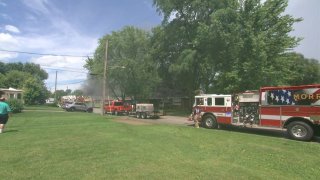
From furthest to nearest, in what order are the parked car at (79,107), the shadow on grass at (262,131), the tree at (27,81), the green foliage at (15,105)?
the tree at (27,81) < the parked car at (79,107) < the green foliage at (15,105) < the shadow on grass at (262,131)

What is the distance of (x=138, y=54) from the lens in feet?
199

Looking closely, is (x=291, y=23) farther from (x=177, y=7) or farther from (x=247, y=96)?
(x=247, y=96)

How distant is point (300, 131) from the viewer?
1906cm

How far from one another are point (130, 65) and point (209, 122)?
113 feet

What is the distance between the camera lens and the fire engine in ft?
61.7

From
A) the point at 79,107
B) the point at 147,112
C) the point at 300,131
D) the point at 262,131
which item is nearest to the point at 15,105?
the point at 147,112

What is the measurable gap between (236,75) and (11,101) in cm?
2863

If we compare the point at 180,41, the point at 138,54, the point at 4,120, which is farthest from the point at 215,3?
the point at 4,120

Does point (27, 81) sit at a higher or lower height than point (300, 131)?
higher

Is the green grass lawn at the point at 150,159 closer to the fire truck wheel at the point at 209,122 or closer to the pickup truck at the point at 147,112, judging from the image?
the fire truck wheel at the point at 209,122

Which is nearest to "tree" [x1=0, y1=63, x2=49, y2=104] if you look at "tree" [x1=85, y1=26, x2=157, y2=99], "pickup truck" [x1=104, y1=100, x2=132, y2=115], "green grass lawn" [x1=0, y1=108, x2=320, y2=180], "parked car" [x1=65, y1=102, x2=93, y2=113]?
"parked car" [x1=65, y1=102, x2=93, y2=113]

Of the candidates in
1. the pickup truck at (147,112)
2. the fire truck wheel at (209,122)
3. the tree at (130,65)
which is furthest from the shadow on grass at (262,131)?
the tree at (130,65)

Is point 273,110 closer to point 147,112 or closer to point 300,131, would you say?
point 300,131

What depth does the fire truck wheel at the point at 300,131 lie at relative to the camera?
18641 millimetres
